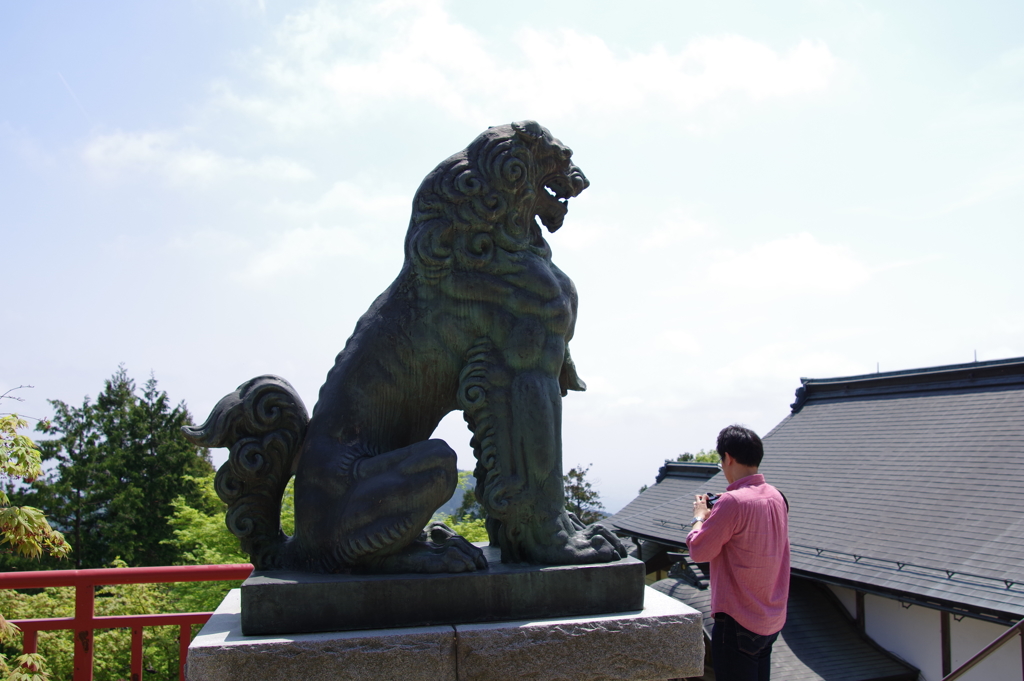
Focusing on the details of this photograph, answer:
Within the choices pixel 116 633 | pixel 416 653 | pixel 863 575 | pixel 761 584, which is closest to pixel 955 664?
pixel 863 575

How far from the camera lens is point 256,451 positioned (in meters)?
3.10

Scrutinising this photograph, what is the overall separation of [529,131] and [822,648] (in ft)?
45.1

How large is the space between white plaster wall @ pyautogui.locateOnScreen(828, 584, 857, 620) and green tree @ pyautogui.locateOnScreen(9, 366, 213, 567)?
75.2 ft

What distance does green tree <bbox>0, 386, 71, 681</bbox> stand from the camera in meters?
6.09

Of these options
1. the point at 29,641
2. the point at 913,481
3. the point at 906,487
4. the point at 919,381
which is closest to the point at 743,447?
the point at 29,641

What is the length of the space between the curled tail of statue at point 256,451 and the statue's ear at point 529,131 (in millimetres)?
1541

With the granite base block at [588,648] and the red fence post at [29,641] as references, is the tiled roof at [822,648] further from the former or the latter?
the granite base block at [588,648]

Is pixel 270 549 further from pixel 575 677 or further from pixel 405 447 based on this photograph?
pixel 575 677

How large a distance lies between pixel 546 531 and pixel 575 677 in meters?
0.56

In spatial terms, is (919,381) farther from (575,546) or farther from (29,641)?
(29,641)

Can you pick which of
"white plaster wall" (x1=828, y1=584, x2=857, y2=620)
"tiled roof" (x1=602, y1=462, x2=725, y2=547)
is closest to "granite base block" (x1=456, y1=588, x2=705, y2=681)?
"tiled roof" (x1=602, y1=462, x2=725, y2=547)

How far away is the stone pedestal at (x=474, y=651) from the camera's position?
2561 millimetres

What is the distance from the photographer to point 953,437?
18.2m

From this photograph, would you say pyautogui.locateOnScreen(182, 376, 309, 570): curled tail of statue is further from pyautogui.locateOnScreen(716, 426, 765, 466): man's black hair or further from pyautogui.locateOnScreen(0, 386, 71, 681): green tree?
pyautogui.locateOnScreen(0, 386, 71, 681): green tree
